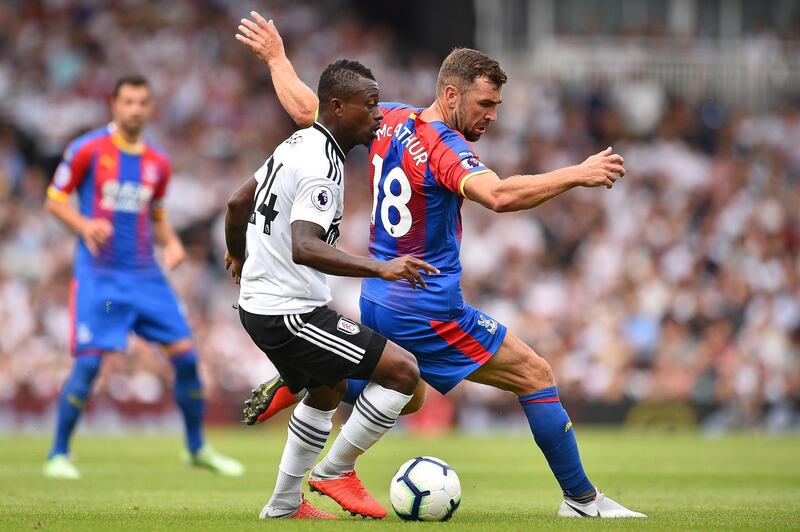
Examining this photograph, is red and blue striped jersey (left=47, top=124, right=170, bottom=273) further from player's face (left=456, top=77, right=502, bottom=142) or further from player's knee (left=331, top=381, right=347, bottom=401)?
player's face (left=456, top=77, right=502, bottom=142)

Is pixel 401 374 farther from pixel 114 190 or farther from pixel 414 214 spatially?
pixel 114 190

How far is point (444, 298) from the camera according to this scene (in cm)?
722

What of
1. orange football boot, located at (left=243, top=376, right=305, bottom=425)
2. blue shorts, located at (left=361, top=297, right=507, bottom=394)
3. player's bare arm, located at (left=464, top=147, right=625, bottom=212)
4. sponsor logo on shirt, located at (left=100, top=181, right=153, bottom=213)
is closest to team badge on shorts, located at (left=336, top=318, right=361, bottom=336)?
blue shorts, located at (left=361, top=297, right=507, bottom=394)

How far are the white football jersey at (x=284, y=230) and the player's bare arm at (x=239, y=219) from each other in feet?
0.49

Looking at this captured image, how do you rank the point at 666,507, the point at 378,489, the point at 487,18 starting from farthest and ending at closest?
the point at 487,18 < the point at 378,489 < the point at 666,507

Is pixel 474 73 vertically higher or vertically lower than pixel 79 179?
higher

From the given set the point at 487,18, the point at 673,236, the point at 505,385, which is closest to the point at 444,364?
the point at 505,385

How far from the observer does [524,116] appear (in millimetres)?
23156

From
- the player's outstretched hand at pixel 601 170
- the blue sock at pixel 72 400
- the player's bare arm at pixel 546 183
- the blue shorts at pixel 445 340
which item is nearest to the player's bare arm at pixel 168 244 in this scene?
the blue sock at pixel 72 400

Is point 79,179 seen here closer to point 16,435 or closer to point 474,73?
point 474,73

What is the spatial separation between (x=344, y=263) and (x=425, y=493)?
5.14 feet

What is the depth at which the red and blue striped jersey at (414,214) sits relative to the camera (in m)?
7.17

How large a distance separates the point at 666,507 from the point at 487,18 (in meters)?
18.9

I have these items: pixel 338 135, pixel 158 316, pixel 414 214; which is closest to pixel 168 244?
pixel 158 316
